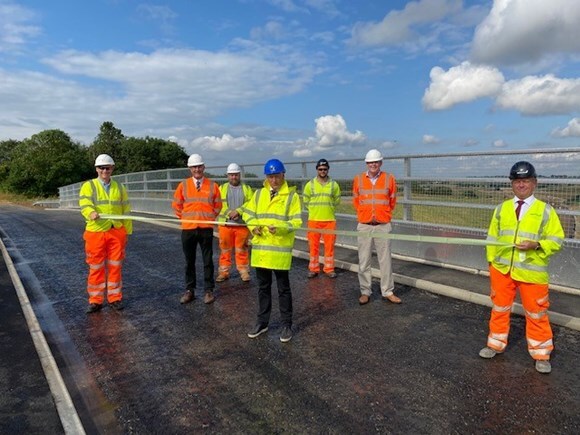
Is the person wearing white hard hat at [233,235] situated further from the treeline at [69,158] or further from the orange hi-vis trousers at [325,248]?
the treeline at [69,158]

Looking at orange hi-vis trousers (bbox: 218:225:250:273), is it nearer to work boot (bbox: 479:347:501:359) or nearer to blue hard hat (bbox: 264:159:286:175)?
blue hard hat (bbox: 264:159:286:175)

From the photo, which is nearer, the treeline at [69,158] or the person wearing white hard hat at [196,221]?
the person wearing white hard hat at [196,221]

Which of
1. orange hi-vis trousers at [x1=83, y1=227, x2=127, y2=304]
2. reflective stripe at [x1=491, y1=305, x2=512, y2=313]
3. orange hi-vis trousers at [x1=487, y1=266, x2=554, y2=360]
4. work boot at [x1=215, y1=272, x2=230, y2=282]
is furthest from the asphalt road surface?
work boot at [x1=215, y1=272, x2=230, y2=282]

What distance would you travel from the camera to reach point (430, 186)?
320 inches

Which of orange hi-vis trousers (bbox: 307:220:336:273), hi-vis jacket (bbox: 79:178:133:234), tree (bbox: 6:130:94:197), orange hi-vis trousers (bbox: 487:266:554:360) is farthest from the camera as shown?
tree (bbox: 6:130:94:197)

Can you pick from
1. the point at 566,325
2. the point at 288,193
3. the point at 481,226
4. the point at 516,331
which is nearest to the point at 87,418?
the point at 288,193

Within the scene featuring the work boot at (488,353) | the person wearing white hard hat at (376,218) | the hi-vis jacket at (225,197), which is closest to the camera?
the work boot at (488,353)

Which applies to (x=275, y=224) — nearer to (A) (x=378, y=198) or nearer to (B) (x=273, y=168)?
(B) (x=273, y=168)

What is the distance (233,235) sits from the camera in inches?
304

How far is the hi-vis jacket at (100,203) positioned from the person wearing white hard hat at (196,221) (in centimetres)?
79

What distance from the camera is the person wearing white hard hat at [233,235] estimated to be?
7.43 m

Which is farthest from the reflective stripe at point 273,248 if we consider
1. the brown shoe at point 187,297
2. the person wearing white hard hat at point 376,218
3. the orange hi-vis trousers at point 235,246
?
the orange hi-vis trousers at point 235,246

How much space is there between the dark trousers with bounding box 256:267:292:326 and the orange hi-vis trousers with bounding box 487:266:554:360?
205cm

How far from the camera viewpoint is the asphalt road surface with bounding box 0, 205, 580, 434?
128 inches
